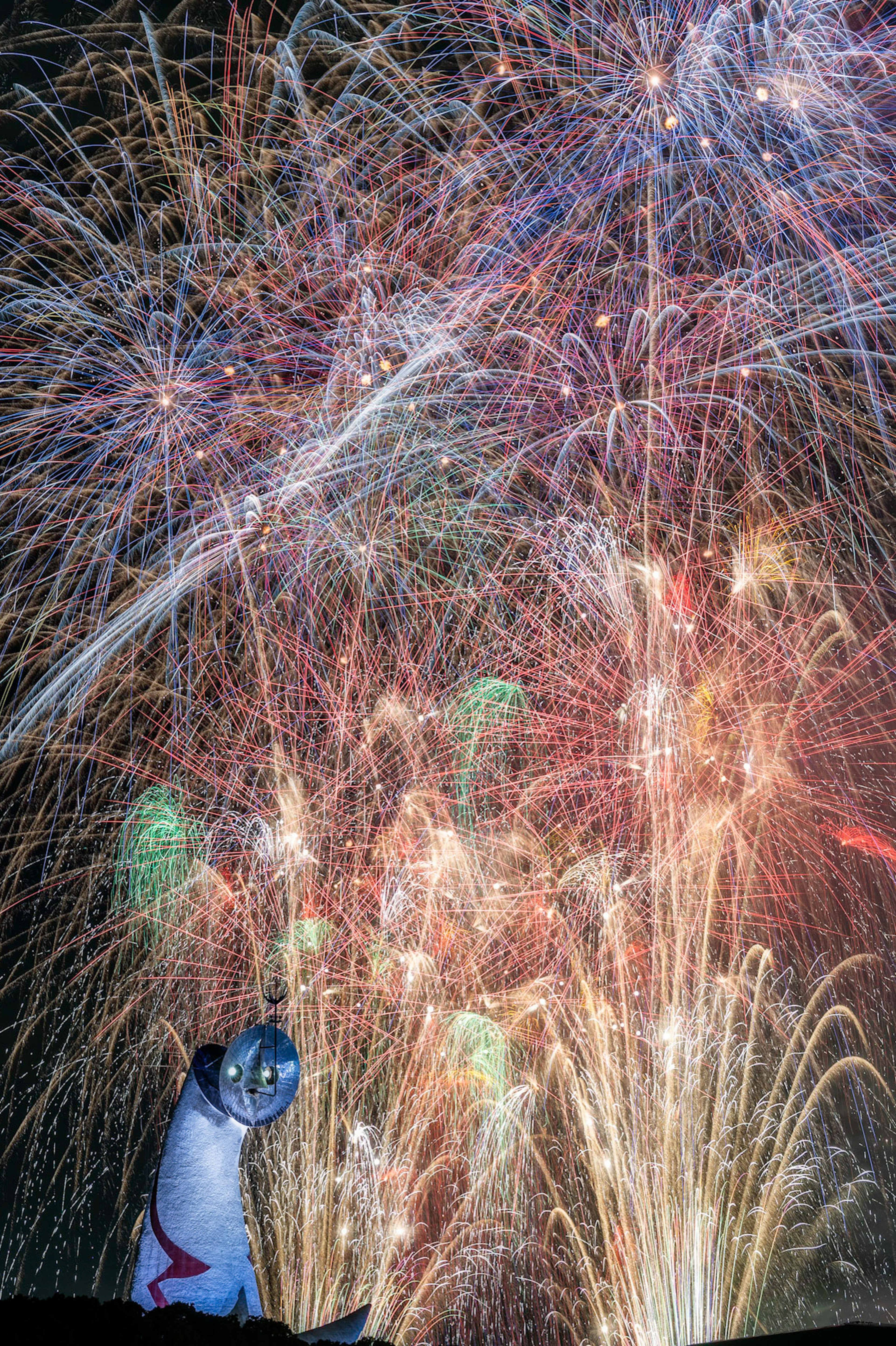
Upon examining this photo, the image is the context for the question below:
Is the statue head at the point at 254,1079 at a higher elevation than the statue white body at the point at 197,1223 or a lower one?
higher

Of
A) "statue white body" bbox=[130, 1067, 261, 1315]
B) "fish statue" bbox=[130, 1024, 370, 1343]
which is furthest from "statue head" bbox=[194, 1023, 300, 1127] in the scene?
"statue white body" bbox=[130, 1067, 261, 1315]

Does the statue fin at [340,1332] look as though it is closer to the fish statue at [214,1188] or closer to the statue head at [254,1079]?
the fish statue at [214,1188]

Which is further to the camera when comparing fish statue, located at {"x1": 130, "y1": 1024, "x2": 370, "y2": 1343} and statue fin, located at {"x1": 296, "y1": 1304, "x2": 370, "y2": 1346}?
fish statue, located at {"x1": 130, "y1": 1024, "x2": 370, "y2": 1343}

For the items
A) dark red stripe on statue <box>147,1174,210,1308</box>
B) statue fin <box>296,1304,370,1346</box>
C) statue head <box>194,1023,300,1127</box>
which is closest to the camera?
statue fin <box>296,1304,370,1346</box>

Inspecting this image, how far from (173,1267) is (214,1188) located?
2.36 feet

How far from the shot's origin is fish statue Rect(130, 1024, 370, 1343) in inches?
414

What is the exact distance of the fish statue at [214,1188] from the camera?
10.5 meters

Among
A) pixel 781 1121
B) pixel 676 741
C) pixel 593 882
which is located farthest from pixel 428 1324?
pixel 676 741

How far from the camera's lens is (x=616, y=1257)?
18891mm

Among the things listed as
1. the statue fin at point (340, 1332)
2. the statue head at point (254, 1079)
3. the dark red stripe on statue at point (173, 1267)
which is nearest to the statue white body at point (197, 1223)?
the dark red stripe on statue at point (173, 1267)

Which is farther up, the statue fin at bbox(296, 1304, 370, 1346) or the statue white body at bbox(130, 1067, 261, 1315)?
the statue white body at bbox(130, 1067, 261, 1315)

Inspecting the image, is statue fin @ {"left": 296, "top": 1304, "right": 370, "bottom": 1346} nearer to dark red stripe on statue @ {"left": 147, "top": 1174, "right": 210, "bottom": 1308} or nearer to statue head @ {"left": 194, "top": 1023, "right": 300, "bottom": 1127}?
dark red stripe on statue @ {"left": 147, "top": 1174, "right": 210, "bottom": 1308}

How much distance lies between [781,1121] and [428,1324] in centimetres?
817

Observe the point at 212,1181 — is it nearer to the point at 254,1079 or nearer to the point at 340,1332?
the point at 254,1079
